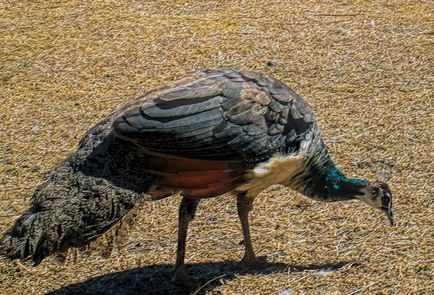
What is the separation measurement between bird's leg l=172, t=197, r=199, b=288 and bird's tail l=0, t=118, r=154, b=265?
451 millimetres

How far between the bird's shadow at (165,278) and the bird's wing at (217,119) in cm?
88

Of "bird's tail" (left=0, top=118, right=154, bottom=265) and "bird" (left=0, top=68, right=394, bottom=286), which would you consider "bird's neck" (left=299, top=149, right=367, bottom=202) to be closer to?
"bird" (left=0, top=68, right=394, bottom=286)

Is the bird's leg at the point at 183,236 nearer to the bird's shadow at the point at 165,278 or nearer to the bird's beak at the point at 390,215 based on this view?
the bird's shadow at the point at 165,278

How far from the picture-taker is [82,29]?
8867 mm

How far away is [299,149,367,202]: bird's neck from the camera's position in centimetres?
514

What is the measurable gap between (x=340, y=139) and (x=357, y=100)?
2.49 ft

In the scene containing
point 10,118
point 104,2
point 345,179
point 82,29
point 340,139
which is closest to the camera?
point 345,179

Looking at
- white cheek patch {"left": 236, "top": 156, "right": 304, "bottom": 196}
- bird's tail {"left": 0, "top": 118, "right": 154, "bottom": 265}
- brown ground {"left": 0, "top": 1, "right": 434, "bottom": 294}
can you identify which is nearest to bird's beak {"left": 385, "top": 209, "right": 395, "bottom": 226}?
brown ground {"left": 0, "top": 1, "right": 434, "bottom": 294}

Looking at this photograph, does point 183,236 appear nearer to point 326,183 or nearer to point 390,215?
point 326,183

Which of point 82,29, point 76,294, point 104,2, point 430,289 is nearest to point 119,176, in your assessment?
point 76,294

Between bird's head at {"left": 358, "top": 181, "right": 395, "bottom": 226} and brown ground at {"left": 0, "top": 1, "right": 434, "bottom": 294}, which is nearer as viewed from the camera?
brown ground at {"left": 0, "top": 1, "right": 434, "bottom": 294}

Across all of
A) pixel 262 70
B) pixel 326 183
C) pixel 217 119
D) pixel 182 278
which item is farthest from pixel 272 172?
pixel 262 70

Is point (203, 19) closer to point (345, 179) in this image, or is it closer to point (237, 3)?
point (237, 3)

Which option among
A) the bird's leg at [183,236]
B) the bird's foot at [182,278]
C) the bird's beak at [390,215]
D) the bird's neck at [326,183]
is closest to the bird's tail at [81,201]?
the bird's leg at [183,236]
